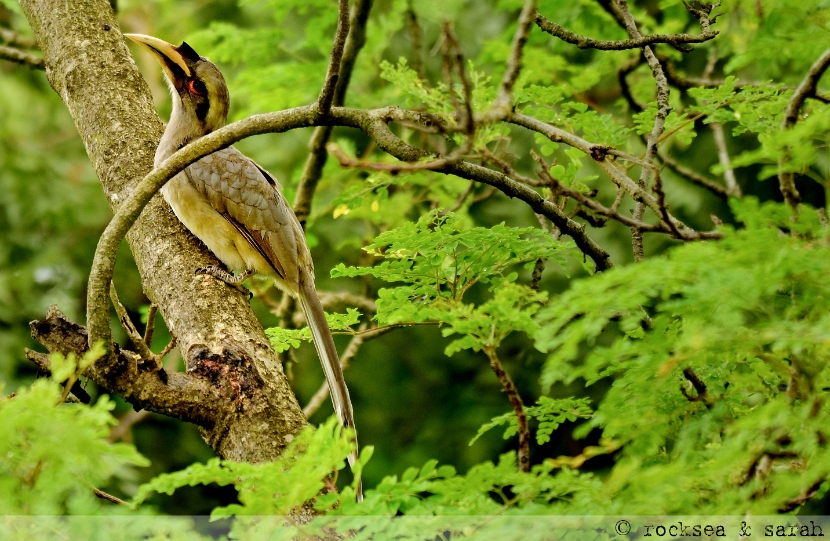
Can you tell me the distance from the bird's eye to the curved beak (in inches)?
2.6

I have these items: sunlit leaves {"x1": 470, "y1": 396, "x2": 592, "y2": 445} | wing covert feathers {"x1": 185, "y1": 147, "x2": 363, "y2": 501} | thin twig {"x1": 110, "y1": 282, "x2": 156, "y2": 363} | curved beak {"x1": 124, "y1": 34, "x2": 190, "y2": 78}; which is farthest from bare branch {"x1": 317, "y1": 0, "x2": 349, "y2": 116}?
curved beak {"x1": 124, "y1": 34, "x2": 190, "y2": 78}

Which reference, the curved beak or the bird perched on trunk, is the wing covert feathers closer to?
the bird perched on trunk

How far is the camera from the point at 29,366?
219 inches

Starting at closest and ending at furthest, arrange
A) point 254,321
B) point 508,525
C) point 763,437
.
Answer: point 763,437 → point 508,525 → point 254,321

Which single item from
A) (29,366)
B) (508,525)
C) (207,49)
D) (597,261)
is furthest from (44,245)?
(508,525)

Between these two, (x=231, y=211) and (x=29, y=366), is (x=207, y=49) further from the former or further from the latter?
(x=29, y=366)

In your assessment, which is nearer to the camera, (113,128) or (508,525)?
(508,525)

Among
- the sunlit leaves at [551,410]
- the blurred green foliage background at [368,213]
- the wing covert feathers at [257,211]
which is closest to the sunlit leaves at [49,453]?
the sunlit leaves at [551,410]

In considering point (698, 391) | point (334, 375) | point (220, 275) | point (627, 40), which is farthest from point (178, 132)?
point (698, 391)

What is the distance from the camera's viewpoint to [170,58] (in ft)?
14.4

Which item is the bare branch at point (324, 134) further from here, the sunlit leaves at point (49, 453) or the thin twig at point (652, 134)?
the sunlit leaves at point (49, 453)

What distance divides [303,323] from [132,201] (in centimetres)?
243

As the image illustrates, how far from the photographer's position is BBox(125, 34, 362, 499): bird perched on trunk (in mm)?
3900

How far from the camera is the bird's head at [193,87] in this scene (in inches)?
172
